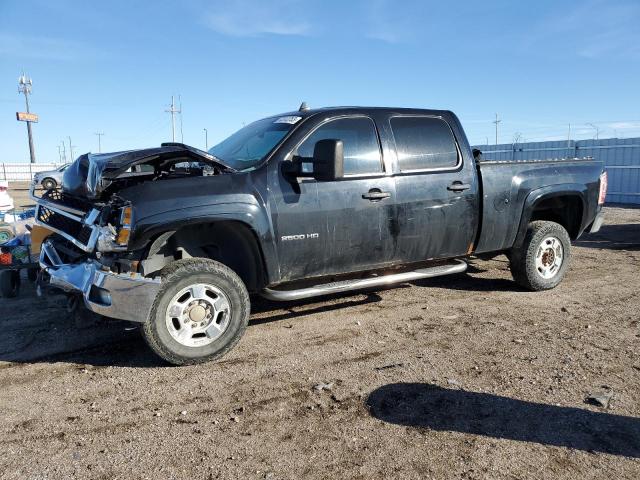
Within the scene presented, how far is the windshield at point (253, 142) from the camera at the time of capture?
4492 millimetres

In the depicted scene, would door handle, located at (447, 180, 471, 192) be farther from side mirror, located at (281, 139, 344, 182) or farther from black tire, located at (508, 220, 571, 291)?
side mirror, located at (281, 139, 344, 182)

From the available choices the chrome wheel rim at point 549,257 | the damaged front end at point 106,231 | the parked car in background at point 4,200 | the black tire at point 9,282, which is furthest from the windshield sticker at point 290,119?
the parked car in background at point 4,200

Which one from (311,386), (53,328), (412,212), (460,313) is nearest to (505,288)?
(460,313)

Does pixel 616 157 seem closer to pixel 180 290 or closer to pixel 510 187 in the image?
pixel 510 187

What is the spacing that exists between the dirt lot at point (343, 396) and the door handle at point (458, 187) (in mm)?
1249

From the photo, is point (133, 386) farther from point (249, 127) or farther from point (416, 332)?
point (249, 127)

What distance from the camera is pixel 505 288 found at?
6102mm

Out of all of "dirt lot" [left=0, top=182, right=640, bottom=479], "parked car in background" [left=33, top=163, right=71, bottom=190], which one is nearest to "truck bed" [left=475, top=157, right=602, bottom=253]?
"dirt lot" [left=0, top=182, right=640, bottom=479]

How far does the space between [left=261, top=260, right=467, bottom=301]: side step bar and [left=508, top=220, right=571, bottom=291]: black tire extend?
2.73 feet

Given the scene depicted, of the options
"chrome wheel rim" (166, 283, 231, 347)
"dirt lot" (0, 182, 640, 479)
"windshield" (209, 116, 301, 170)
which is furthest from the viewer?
"windshield" (209, 116, 301, 170)

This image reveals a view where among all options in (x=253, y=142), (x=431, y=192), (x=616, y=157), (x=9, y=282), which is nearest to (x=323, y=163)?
(x=253, y=142)

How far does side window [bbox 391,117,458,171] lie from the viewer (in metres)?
4.95

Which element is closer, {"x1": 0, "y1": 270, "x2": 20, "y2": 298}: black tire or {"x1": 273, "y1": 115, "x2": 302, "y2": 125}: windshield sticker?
{"x1": 273, "y1": 115, "x2": 302, "y2": 125}: windshield sticker

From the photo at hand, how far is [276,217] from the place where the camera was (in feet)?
13.8
